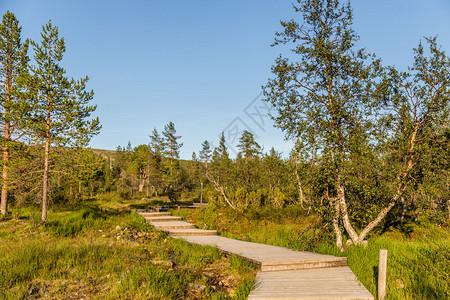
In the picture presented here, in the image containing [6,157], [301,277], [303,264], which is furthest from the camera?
[6,157]

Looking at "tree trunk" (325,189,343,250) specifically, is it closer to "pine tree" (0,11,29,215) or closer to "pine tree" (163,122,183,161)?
"pine tree" (0,11,29,215)

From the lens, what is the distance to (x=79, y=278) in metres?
6.59

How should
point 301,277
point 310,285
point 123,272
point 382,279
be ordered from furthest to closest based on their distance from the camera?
point 123,272
point 301,277
point 310,285
point 382,279

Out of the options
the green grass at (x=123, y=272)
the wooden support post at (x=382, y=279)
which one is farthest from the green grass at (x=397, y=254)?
the green grass at (x=123, y=272)

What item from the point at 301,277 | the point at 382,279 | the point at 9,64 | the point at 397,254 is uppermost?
the point at 9,64

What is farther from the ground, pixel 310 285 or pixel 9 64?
pixel 9 64

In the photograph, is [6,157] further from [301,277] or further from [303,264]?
[301,277]

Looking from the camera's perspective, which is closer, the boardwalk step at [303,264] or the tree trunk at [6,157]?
the boardwalk step at [303,264]

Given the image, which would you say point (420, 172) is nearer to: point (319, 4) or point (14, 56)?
point (319, 4)

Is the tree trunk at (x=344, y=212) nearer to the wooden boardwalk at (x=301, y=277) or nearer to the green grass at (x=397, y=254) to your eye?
the green grass at (x=397, y=254)

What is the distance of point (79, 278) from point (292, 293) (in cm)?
514

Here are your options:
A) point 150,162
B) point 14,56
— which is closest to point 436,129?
point 14,56

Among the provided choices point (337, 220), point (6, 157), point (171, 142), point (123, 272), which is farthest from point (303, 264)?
point (171, 142)

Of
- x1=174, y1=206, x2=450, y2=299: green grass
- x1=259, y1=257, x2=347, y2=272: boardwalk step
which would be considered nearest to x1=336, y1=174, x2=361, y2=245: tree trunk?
x1=174, y1=206, x2=450, y2=299: green grass
